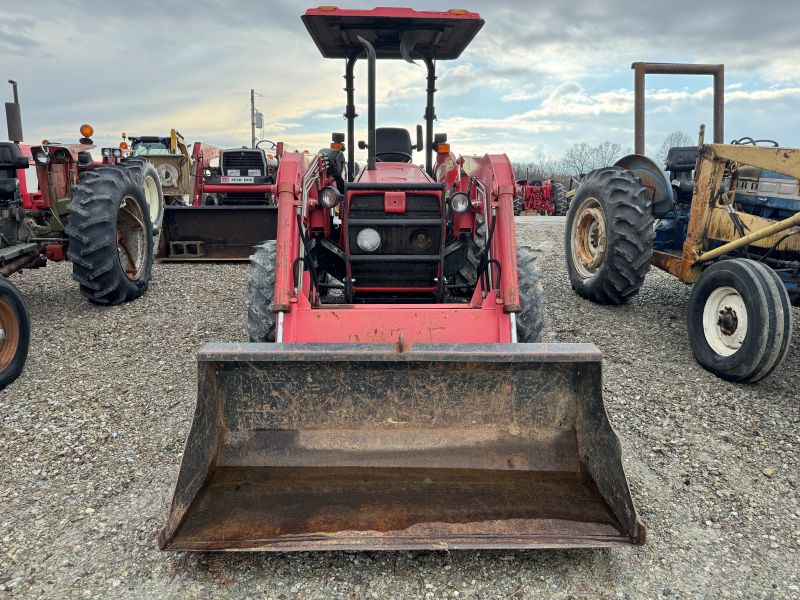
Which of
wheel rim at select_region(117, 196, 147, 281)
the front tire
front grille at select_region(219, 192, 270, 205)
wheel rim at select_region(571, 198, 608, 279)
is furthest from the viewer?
front grille at select_region(219, 192, 270, 205)

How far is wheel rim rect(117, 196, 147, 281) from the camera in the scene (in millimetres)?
7062

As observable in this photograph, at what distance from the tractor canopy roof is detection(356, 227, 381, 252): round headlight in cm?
149

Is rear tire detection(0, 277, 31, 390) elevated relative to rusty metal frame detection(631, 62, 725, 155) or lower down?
lower down

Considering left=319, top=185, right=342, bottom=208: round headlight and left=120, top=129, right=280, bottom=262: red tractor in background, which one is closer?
left=319, top=185, right=342, bottom=208: round headlight

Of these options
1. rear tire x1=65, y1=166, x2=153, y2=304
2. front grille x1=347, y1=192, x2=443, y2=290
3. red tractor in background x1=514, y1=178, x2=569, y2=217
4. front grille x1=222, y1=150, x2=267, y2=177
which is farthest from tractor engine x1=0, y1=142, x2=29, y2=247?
red tractor in background x1=514, y1=178, x2=569, y2=217

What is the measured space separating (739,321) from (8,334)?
551cm

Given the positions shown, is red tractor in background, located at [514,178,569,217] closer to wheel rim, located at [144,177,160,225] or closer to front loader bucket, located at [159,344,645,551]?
wheel rim, located at [144,177,160,225]

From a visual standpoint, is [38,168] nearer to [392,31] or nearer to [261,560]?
[392,31]

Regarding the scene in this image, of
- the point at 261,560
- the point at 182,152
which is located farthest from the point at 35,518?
the point at 182,152

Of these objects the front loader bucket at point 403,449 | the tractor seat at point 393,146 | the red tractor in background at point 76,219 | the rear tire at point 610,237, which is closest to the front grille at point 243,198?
the red tractor in background at point 76,219

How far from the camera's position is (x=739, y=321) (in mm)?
4688

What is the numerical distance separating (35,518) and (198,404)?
1020 mm

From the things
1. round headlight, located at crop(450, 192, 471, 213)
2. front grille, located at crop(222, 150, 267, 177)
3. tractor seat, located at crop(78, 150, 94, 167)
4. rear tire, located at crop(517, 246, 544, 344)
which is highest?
front grille, located at crop(222, 150, 267, 177)

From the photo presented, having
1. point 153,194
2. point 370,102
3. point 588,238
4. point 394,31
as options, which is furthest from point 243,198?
point 370,102
